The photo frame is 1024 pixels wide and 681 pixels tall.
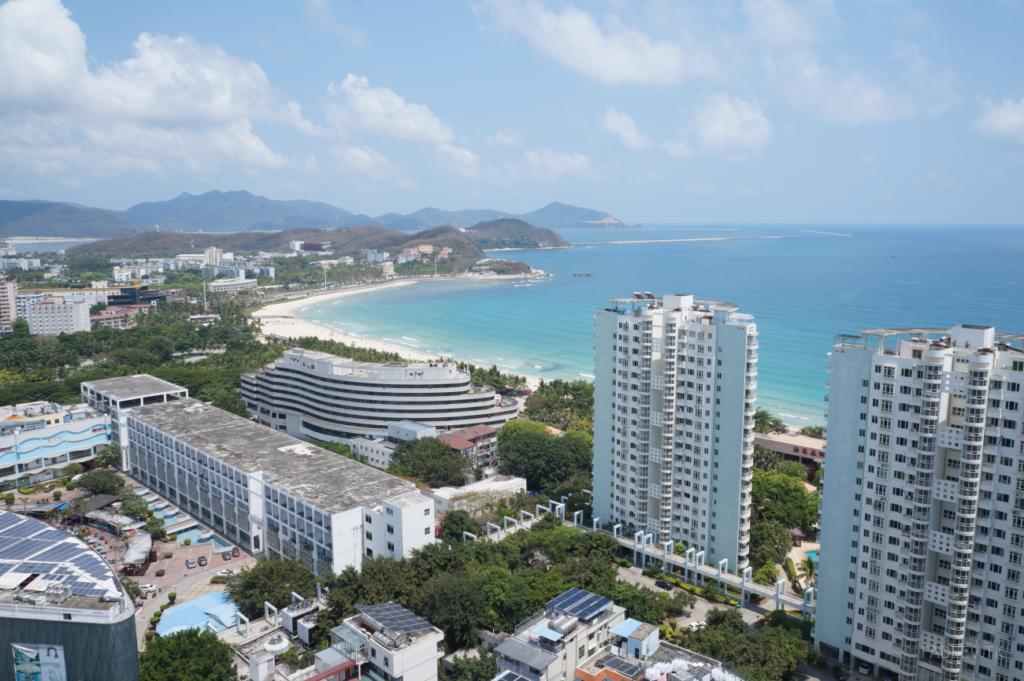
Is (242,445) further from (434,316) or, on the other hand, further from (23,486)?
(434,316)

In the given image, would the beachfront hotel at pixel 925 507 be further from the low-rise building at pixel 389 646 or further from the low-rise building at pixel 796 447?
the low-rise building at pixel 796 447

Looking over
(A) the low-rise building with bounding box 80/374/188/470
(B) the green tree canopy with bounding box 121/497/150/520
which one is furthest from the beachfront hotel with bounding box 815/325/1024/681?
(A) the low-rise building with bounding box 80/374/188/470

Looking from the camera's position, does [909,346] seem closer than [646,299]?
Yes

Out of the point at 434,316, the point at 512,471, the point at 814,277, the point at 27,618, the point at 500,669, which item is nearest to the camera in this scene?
the point at 27,618

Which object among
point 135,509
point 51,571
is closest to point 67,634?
point 51,571

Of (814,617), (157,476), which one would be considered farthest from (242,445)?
(814,617)
